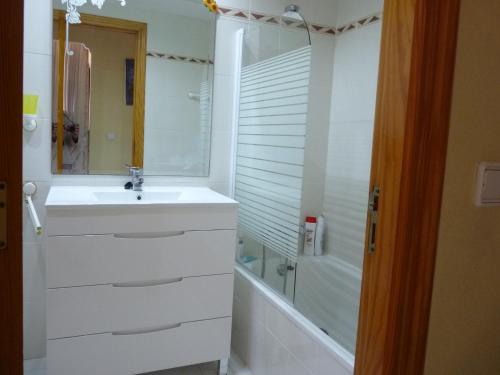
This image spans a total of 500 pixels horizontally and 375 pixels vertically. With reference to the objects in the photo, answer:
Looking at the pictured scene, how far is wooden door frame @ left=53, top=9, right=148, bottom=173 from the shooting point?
6.16 feet

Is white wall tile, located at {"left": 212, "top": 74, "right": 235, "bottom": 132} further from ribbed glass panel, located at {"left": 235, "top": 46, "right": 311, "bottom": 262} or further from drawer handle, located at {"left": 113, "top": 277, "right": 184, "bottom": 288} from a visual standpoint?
drawer handle, located at {"left": 113, "top": 277, "right": 184, "bottom": 288}

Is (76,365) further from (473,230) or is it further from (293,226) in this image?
(473,230)

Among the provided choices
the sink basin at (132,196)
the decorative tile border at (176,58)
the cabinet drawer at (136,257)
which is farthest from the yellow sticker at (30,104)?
the cabinet drawer at (136,257)

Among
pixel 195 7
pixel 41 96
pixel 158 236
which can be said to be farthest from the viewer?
pixel 195 7

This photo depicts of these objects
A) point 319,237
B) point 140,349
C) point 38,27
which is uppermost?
point 38,27

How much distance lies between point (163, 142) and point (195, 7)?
734mm

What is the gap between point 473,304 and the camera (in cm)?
92

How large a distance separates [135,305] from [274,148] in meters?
0.96

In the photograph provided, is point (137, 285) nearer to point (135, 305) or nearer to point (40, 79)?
point (135, 305)

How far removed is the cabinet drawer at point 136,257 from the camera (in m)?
1.50

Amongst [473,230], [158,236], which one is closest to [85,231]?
[158,236]

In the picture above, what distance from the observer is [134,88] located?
2.06 m
